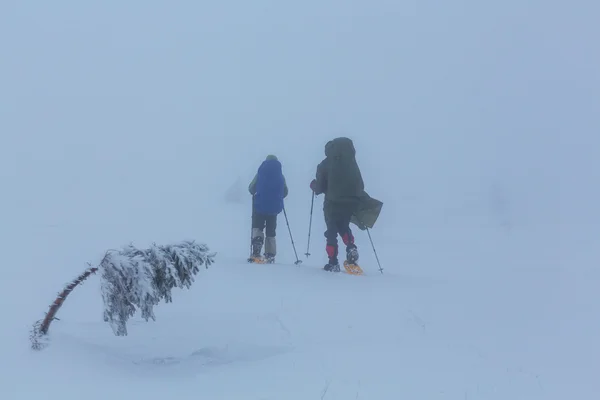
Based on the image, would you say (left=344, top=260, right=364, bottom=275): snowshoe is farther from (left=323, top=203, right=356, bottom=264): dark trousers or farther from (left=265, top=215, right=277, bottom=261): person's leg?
(left=265, top=215, right=277, bottom=261): person's leg

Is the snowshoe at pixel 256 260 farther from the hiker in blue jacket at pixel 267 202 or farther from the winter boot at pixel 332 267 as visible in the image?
the winter boot at pixel 332 267

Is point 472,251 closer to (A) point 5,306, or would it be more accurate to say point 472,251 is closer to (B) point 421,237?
(B) point 421,237

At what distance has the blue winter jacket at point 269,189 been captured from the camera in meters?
10.2

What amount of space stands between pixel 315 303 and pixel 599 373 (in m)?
2.74

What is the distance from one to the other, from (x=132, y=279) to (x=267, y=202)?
20.2ft

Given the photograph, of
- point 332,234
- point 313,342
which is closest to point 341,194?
point 332,234

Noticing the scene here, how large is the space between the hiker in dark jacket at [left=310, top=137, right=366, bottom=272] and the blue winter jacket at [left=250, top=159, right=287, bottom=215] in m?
1.05

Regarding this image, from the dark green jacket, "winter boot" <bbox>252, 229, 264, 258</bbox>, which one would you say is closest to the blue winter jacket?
"winter boot" <bbox>252, 229, 264, 258</bbox>

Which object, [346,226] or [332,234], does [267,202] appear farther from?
[346,226]

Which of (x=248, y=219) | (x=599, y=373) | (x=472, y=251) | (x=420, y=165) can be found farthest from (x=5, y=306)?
(x=420, y=165)

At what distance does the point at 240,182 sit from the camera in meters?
42.9

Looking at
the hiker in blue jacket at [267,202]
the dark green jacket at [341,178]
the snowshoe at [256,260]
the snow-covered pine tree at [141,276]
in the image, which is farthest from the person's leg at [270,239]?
the snow-covered pine tree at [141,276]

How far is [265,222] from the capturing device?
1055cm

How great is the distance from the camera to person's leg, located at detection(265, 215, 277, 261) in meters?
10.5
